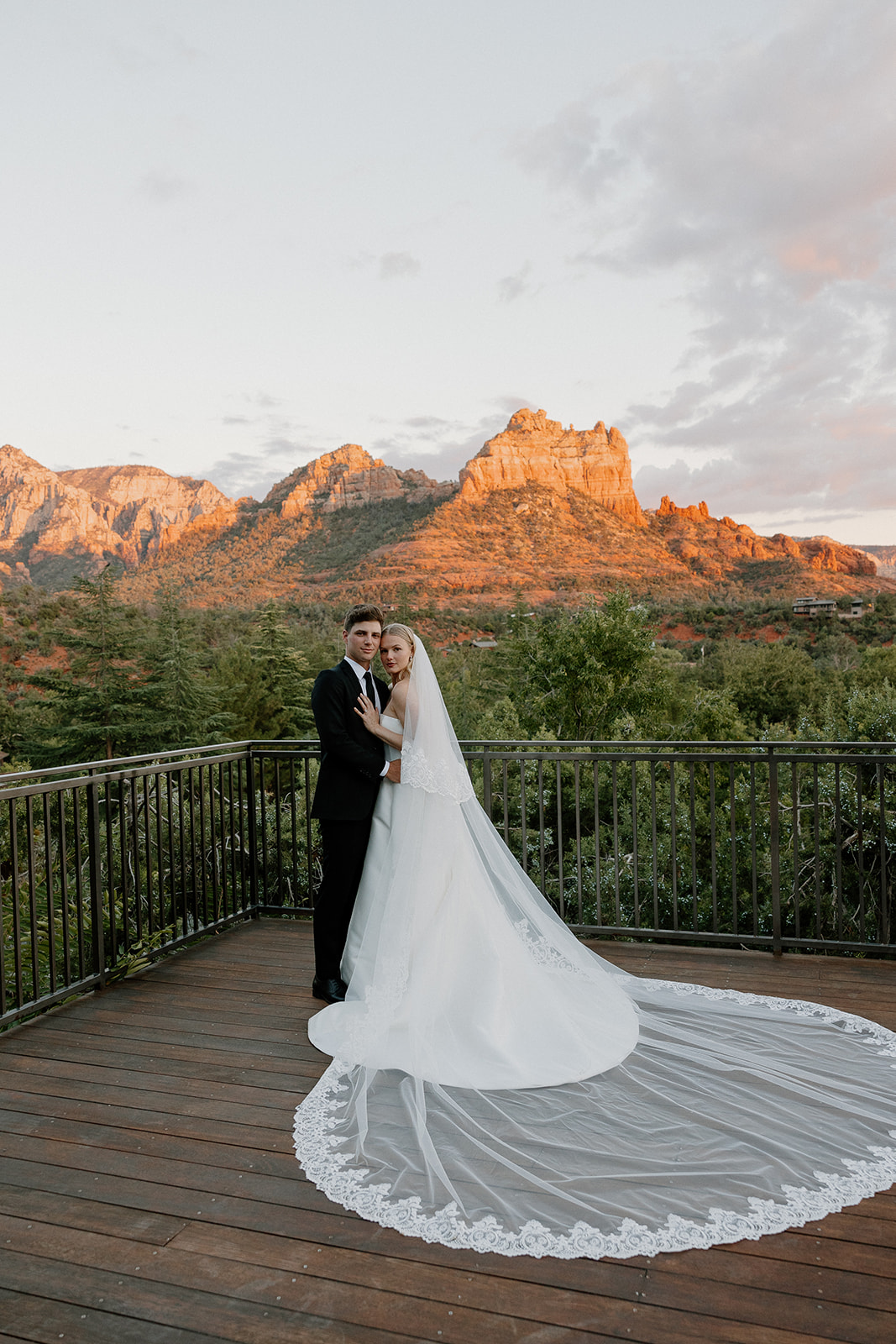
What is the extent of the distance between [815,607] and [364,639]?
32.9m

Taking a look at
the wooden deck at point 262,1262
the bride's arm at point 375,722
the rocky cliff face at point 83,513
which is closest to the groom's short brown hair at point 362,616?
the bride's arm at point 375,722

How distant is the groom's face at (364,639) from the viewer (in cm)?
341

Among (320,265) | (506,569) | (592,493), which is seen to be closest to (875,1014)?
(320,265)

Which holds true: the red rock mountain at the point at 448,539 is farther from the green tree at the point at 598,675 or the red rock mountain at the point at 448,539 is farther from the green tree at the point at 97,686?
the green tree at the point at 598,675

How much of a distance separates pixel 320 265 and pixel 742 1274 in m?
19.1

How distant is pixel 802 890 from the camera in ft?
21.1

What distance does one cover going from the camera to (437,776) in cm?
320

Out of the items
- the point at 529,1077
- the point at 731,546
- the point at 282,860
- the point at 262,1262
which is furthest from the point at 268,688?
the point at 731,546

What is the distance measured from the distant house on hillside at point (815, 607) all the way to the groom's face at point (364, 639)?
107ft

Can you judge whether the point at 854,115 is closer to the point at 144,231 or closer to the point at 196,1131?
the point at 196,1131

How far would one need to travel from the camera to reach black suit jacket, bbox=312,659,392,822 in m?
3.37

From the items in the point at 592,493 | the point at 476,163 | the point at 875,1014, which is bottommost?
the point at 875,1014

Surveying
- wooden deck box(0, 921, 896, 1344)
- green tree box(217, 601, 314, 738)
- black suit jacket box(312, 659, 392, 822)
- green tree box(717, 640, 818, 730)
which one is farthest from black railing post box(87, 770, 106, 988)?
green tree box(217, 601, 314, 738)

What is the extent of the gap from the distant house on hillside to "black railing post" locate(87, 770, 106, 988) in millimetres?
33146
